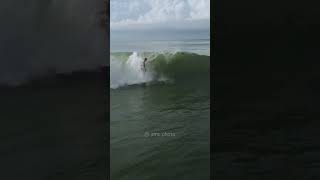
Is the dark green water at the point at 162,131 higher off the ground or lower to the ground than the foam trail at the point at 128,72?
lower

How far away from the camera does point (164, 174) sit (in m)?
2.61

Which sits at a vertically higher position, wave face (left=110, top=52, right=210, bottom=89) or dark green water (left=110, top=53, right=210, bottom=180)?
wave face (left=110, top=52, right=210, bottom=89)

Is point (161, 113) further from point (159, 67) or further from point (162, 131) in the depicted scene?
point (159, 67)

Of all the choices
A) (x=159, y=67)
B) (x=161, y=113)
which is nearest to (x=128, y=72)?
(x=159, y=67)

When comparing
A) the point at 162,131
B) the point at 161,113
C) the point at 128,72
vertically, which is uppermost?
the point at 128,72

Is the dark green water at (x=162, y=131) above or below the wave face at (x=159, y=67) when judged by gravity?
A: below

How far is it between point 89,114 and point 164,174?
0.59 m

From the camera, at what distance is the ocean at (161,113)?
103 inches

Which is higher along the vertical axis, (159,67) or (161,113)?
(159,67)

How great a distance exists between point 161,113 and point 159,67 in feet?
0.95

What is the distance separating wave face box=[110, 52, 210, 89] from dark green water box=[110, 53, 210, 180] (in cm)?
3

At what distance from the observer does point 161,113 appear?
2652 mm

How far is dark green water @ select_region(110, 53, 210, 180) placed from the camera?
2.61 meters

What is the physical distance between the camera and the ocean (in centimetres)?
261
